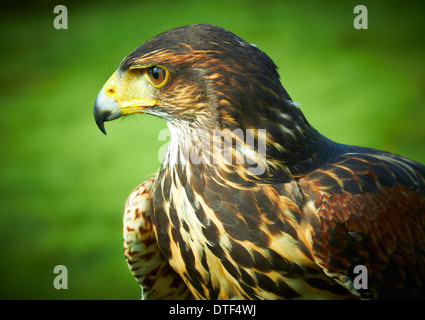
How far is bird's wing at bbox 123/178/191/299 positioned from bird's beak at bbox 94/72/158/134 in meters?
0.37

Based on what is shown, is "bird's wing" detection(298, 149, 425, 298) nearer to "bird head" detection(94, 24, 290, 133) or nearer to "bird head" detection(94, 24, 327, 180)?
"bird head" detection(94, 24, 327, 180)

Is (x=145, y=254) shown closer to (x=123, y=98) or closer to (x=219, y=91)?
(x=123, y=98)

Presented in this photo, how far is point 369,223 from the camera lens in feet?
4.54

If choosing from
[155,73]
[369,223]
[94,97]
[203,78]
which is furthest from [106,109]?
[94,97]

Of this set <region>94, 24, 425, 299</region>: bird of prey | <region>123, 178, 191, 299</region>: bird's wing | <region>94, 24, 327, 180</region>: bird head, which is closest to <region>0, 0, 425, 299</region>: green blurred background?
<region>123, 178, 191, 299</region>: bird's wing

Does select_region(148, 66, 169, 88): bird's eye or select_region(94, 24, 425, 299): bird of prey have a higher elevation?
select_region(148, 66, 169, 88): bird's eye

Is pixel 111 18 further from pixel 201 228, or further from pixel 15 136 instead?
pixel 201 228

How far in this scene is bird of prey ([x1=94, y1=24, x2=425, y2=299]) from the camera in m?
1.35

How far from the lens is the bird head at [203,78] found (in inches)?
53.6

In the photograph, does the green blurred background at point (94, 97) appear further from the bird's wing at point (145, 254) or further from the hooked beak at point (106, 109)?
the hooked beak at point (106, 109)

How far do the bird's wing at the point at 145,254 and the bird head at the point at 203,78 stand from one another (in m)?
0.42

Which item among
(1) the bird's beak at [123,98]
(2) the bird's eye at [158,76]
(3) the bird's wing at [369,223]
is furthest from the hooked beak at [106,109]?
(3) the bird's wing at [369,223]

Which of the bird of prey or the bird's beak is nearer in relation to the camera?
the bird of prey

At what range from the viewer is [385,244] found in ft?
4.67
